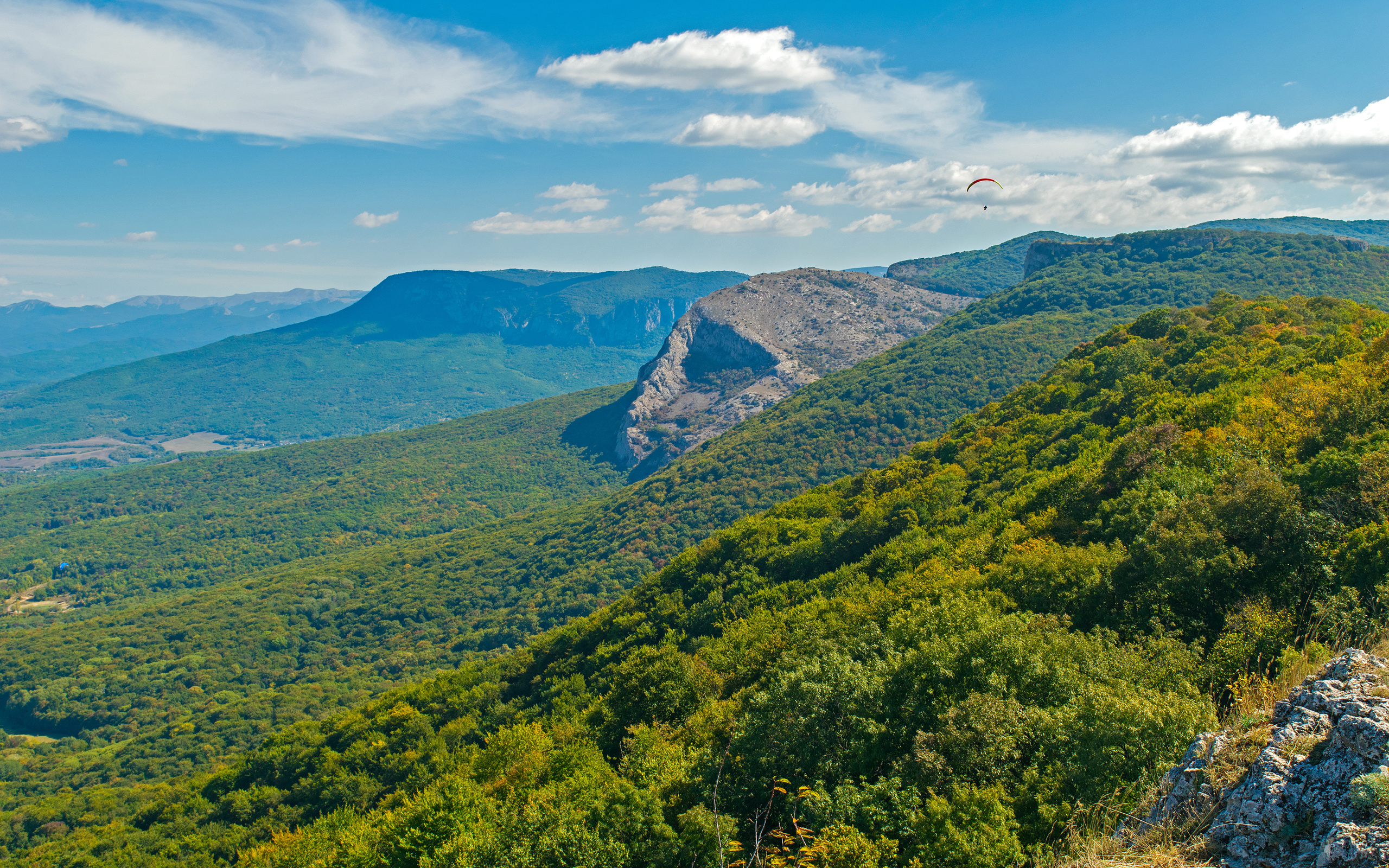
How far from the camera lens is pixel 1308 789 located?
10.8m

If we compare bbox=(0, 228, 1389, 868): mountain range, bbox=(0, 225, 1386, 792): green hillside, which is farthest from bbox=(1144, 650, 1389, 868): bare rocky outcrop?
bbox=(0, 225, 1386, 792): green hillside

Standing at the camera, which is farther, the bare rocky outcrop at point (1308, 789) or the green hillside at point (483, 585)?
the green hillside at point (483, 585)

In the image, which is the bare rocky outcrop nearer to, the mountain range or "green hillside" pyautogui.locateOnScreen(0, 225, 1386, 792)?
the mountain range

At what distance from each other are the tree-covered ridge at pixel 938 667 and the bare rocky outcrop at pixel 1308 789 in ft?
11.3

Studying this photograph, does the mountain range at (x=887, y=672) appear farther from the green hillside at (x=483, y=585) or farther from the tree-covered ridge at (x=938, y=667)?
the green hillside at (x=483, y=585)

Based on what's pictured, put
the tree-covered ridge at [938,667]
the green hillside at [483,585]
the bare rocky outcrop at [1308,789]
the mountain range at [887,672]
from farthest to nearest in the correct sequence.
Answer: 1. the green hillside at [483,585]
2. the mountain range at [887,672]
3. the tree-covered ridge at [938,667]
4. the bare rocky outcrop at [1308,789]

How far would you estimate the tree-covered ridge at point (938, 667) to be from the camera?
59.3 ft

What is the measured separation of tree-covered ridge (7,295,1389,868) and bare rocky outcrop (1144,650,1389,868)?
3.44 meters

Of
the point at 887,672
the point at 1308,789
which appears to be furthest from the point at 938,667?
the point at 1308,789

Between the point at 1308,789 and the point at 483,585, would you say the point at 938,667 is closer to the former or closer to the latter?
the point at 1308,789

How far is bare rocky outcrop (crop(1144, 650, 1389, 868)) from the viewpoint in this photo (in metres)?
9.66

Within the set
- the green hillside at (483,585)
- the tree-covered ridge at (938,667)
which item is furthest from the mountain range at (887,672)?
the green hillside at (483,585)

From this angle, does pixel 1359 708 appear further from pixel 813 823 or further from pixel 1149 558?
pixel 1149 558

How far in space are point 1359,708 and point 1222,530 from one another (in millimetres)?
17442
